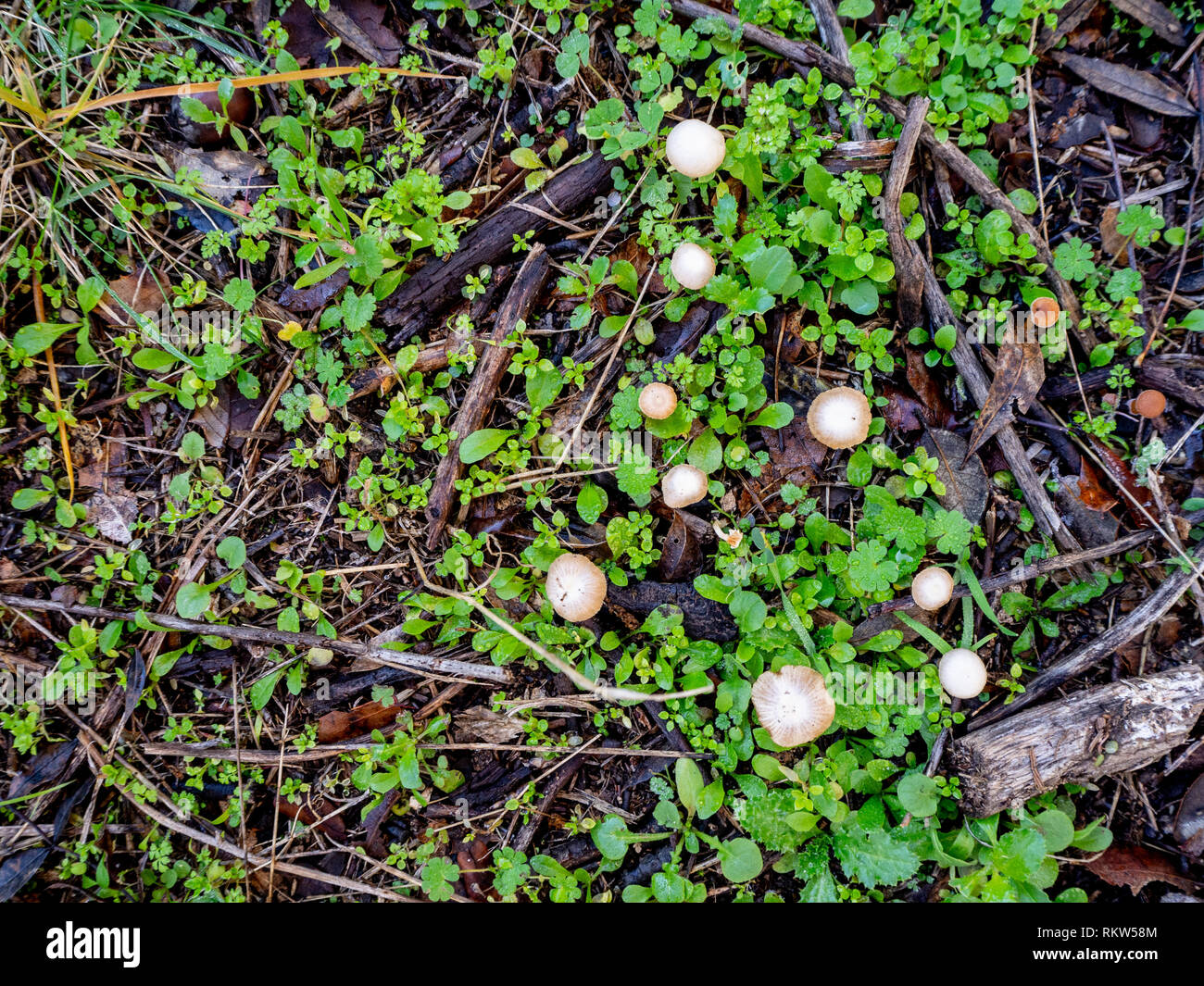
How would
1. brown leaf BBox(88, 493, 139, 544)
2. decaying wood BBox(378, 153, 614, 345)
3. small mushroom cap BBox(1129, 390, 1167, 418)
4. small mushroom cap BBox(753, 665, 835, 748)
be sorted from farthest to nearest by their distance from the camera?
brown leaf BBox(88, 493, 139, 544) → decaying wood BBox(378, 153, 614, 345) → small mushroom cap BBox(1129, 390, 1167, 418) → small mushroom cap BBox(753, 665, 835, 748)

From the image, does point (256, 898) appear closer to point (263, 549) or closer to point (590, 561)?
point (263, 549)

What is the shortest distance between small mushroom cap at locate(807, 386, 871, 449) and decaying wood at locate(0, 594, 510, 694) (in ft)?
5.82

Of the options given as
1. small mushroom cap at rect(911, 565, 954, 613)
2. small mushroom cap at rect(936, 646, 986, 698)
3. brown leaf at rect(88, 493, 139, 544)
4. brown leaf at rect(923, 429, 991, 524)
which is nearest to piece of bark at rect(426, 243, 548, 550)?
brown leaf at rect(88, 493, 139, 544)

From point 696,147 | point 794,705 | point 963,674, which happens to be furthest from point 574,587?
point 696,147

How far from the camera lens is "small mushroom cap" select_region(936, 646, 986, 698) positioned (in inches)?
115

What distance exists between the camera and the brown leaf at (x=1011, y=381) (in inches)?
121

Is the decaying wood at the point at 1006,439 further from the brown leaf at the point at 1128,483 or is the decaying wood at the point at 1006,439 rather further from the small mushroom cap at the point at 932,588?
the small mushroom cap at the point at 932,588

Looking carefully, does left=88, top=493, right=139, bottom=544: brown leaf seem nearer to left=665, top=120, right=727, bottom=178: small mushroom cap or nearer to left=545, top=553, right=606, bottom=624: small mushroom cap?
left=545, top=553, right=606, bottom=624: small mushroom cap

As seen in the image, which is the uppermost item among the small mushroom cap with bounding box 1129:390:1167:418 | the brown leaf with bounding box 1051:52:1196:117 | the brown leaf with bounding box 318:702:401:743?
the brown leaf with bounding box 1051:52:1196:117

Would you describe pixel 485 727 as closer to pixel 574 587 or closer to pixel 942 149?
pixel 574 587

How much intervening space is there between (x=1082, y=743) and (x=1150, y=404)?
57.9 inches

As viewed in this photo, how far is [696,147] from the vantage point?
2.96 meters

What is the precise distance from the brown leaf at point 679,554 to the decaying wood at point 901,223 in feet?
4.45
